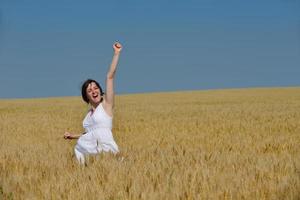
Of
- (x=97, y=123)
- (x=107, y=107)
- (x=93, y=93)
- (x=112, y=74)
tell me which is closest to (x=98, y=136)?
(x=97, y=123)

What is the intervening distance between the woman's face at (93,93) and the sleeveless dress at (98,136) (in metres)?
0.09

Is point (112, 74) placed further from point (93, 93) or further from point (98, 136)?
point (98, 136)

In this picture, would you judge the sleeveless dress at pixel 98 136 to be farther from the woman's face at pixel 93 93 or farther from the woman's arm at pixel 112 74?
the woman's arm at pixel 112 74

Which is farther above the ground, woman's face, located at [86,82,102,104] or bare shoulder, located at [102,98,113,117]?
woman's face, located at [86,82,102,104]

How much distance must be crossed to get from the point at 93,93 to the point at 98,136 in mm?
508

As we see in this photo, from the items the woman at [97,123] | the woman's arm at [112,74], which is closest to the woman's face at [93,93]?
the woman at [97,123]

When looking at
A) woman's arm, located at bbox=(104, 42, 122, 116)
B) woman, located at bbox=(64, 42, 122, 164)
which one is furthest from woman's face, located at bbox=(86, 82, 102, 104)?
woman's arm, located at bbox=(104, 42, 122, 116)

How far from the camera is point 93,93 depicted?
6.64 m

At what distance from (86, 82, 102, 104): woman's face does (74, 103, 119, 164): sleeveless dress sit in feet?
0.29

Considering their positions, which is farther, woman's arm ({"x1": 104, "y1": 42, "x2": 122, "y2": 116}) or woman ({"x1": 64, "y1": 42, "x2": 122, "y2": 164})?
woman ({"x1": 64, "y1": 42, "x2": 122, "y2": 164})

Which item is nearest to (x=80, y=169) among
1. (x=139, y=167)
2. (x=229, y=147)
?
(x=139, y=167)

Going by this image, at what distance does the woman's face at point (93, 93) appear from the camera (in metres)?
6.62

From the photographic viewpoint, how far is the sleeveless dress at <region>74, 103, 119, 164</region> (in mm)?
6688

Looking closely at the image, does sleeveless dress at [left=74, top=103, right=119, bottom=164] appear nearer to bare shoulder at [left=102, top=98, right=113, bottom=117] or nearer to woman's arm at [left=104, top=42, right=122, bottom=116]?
bare shoulder at [left=102, top=98, right=113, bottom=117]
